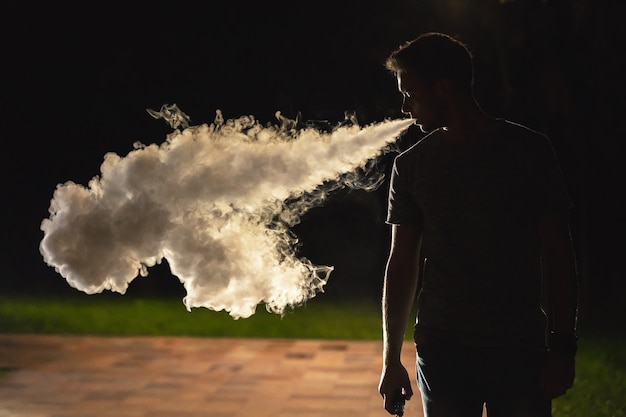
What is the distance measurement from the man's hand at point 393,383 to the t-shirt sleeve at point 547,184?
2.37ft

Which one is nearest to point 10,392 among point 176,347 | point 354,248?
point 176,347

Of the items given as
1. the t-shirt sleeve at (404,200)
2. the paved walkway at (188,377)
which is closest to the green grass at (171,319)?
the paved walkway at (188,377)

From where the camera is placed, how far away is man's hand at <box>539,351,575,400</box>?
261cm

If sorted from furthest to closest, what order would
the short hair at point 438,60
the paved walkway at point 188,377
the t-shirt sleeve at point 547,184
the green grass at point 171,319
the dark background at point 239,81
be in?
the dark background at point 239,81
the green grass at point 171,319
the paved walkway at point 188,377
the short hair at point 438,60
the t-shirt sleeve at point 547,184

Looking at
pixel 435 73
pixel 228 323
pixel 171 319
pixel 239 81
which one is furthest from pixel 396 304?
pixel 239 81

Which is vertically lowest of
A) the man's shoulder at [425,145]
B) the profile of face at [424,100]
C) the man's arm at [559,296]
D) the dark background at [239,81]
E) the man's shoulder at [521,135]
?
the man's arm at [559,296]

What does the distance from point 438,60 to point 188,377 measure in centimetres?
522

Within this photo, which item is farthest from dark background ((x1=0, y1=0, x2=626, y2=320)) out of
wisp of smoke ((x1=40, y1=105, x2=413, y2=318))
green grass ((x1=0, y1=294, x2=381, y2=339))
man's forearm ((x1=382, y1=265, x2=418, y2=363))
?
man's forearm ((x1=382, y1=265, x2=418, y2=363))

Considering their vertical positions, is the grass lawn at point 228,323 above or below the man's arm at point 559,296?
above

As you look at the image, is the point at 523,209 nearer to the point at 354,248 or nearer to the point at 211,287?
the point at 211,287

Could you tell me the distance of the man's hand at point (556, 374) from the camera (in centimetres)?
261

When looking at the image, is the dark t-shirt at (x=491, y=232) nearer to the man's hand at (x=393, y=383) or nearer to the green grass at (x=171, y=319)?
the man's hand at (x=393, y=383)

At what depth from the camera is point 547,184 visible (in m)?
2.60

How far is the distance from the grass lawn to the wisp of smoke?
329 centimetres
